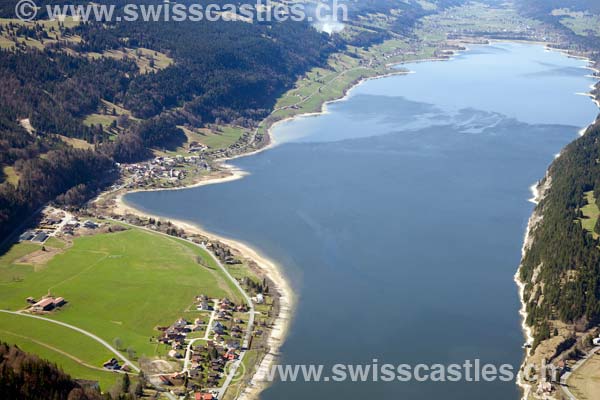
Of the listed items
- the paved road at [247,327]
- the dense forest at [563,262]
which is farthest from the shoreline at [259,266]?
the dense forest at [563,262]

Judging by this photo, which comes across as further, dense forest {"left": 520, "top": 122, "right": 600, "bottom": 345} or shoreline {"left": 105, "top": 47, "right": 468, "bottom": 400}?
dense forest {"left": 520, "top": 122, "right": 600, "bottom": 345}

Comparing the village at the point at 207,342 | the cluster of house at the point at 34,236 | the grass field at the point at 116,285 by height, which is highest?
the cluster of house at the point at 34,236

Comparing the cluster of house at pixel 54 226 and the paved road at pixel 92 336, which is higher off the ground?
the cluster of house at pixel 54 226

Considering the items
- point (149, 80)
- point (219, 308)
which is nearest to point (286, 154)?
point (149, 80)

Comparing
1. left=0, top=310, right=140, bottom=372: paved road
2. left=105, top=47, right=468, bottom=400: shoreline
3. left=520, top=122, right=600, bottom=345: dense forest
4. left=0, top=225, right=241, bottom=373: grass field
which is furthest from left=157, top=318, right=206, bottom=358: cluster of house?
left=520, top=122, right=600, bottom=345: dense forest

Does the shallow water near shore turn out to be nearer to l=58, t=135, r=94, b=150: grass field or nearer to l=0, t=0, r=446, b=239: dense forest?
l=0, t=0, r=446, b=239: dense forest

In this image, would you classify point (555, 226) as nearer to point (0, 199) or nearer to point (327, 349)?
point (327, 349)

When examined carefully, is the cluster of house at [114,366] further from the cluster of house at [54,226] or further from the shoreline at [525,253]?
the shoreline at [525,253]
